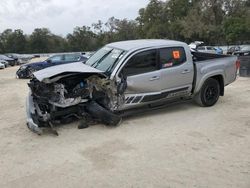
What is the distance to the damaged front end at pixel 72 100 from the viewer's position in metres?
7.35

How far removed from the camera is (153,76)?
8.08 meters

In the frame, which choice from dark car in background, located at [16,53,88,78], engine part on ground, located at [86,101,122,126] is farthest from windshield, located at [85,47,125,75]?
dark car in background, located at [16,53,88,78]

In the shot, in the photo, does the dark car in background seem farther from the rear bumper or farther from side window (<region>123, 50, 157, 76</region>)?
the rear bumper

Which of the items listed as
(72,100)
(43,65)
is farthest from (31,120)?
(43,65)

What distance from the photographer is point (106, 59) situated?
839 centimetres

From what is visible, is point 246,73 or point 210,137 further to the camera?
point 246,73

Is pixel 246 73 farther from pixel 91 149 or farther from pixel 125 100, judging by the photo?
pixel 91 149

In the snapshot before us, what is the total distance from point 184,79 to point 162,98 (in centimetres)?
74

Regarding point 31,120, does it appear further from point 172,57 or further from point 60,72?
point 172,57

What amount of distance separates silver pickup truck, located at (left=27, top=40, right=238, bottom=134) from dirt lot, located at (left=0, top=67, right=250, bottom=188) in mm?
318

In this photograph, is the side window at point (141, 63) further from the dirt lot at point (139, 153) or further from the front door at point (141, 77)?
the dirt lot at point (139, 153)

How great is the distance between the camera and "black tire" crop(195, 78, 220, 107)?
9.03m

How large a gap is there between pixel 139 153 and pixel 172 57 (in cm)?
315

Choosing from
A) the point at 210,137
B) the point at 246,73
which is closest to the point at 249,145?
the point at 210,137
